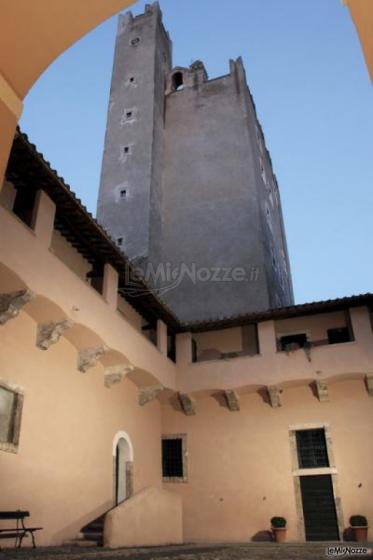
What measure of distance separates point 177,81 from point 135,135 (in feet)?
25.1

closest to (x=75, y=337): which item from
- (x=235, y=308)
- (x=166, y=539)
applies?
(x=166, y=539)

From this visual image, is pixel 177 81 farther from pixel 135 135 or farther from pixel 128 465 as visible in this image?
pixel 128 465

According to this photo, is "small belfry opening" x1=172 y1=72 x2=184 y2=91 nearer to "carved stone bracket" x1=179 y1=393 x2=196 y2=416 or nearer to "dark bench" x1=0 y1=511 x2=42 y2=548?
"carved stone bracket" x1=179 y1=393 x2=196 y2=416

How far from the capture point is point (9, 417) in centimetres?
1087

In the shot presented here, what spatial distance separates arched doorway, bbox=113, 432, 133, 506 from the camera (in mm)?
15055

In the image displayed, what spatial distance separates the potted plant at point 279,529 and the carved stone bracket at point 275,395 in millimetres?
3471

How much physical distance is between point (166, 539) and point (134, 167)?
19.6m

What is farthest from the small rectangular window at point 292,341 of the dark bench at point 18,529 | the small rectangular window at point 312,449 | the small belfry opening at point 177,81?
the small belfry opening at point 177,81

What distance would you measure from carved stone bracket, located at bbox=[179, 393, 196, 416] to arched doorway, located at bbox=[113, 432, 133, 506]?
2670 mm

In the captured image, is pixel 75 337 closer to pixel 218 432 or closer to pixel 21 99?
pixel 218 432

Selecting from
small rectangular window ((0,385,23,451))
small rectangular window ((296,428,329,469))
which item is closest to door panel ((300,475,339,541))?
small rectangular window ((296,428,329,469))

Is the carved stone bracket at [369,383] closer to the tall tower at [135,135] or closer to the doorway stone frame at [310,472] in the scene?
the doorway stone frame at [310,472]

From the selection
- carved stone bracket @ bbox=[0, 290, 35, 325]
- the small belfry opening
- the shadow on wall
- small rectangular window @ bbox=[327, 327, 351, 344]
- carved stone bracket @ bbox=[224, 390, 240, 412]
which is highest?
the small belfry opening

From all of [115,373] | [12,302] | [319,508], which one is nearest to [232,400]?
[319,508]
